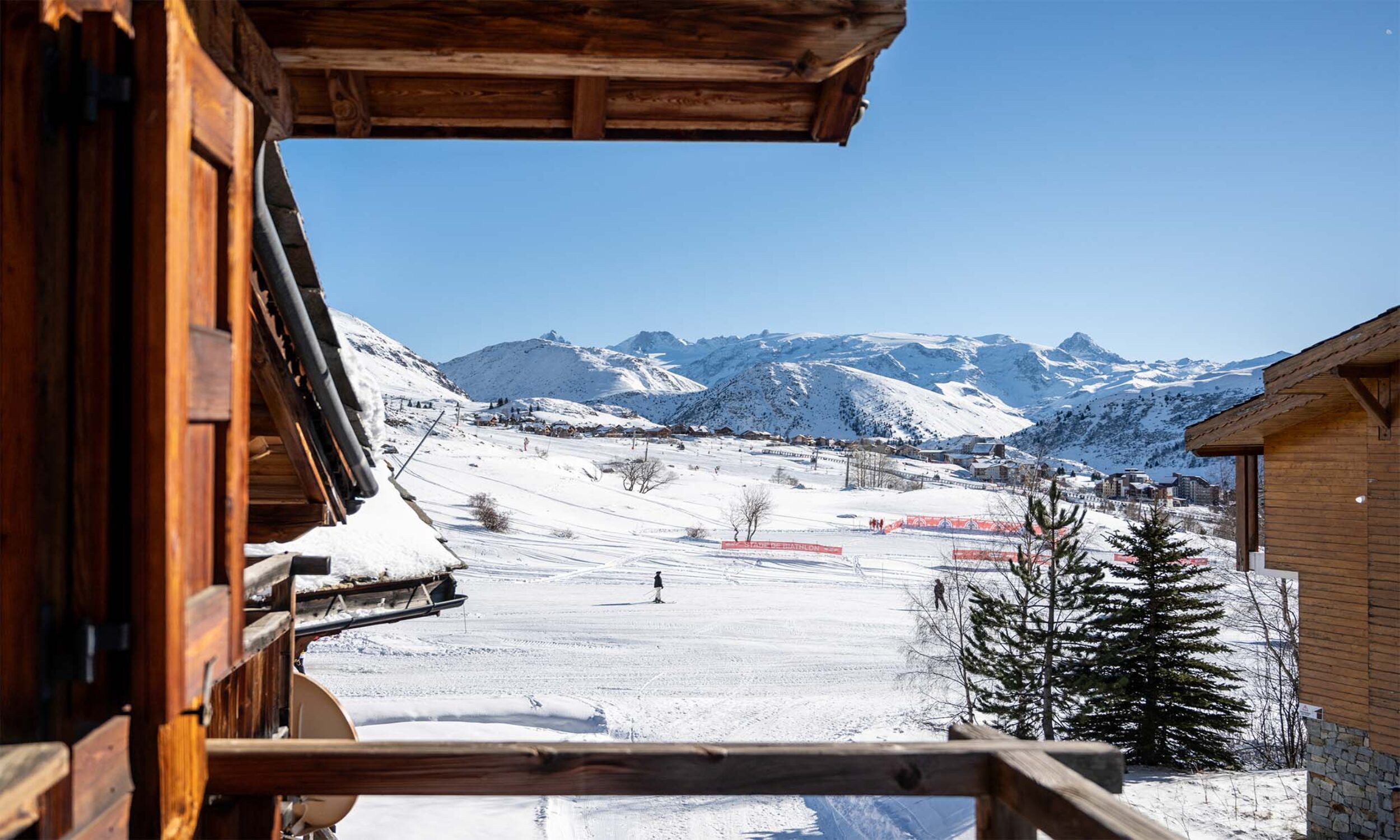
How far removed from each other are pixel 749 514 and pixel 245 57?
40069 mm

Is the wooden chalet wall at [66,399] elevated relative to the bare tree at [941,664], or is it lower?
elevated

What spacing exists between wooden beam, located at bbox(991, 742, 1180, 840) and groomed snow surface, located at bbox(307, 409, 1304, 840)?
4.01 meters

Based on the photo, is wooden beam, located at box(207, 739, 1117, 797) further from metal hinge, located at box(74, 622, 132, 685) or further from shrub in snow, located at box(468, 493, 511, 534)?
shrub in snow, located at box(468, 493, 511, 534)

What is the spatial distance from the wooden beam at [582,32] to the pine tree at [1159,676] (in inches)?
653

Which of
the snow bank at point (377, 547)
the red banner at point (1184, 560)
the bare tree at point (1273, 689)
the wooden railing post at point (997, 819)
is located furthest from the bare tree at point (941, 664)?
the wooden railing post at point (997, 819)

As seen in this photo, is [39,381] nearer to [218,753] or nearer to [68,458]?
[68,458]

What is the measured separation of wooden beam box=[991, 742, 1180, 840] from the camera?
1.67m

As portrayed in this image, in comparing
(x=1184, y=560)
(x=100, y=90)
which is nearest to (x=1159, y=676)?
(x=1184, y=560)

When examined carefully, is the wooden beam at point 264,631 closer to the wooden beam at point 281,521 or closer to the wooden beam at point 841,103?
the wooden beam at point 281,521

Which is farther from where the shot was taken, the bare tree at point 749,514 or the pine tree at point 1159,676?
the bare tree at point 749,514

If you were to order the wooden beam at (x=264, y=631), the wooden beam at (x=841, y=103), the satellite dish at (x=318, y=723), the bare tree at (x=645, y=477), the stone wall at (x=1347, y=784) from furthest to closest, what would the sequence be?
the bare tree at (x=645, y=477)
the stone wall at (x=1347, y=784)
the satellite dish at (x=318, y=723)
the wooden beam at (x=264, y=631)
the wooden beam at (x=841, y=103)

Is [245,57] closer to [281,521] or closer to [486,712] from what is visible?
[281,521]

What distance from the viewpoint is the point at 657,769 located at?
2029 mm

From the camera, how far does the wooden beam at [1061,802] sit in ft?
5.48
